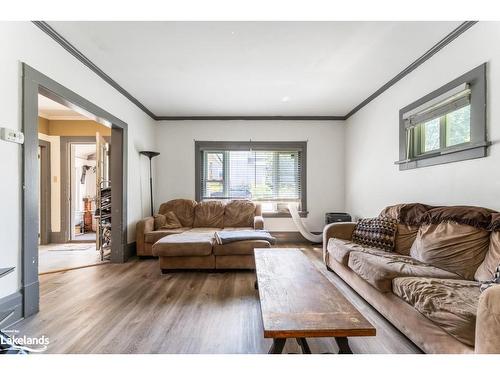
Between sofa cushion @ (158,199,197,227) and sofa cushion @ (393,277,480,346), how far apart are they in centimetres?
362

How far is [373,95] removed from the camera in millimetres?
4086

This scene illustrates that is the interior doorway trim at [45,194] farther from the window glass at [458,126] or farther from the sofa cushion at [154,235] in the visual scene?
the window glass at [458,126]

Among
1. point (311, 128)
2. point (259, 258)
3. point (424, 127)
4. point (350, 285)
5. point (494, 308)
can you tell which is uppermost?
point (311, 128)

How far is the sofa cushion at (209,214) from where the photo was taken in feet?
15.5

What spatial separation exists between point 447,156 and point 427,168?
1.12ft

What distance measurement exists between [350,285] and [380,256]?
20.9 inches

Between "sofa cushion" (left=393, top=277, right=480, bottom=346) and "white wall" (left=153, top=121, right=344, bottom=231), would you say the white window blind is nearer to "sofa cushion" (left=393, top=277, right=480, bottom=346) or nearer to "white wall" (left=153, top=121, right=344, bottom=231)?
"white wall" (left=153, top=121, right=344, bottom=231)

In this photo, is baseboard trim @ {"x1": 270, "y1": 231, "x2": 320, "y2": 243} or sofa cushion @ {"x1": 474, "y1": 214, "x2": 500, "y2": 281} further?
baseboard trim @ {"x1": 270, "y1": 231, "x2": 320, "y2": 243}

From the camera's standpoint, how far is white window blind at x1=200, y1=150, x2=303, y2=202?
5.31 metres

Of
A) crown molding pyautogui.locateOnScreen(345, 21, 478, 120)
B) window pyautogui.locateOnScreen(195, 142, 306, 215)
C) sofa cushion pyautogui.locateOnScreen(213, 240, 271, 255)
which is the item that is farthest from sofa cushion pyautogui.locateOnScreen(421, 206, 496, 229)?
window pyautogui.locateOnScreen(195, 142, 306, 215)

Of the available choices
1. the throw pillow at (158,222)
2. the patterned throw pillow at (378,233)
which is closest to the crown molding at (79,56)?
the throw pillow at (158,222)

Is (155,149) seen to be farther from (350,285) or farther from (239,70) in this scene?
(350,285)
